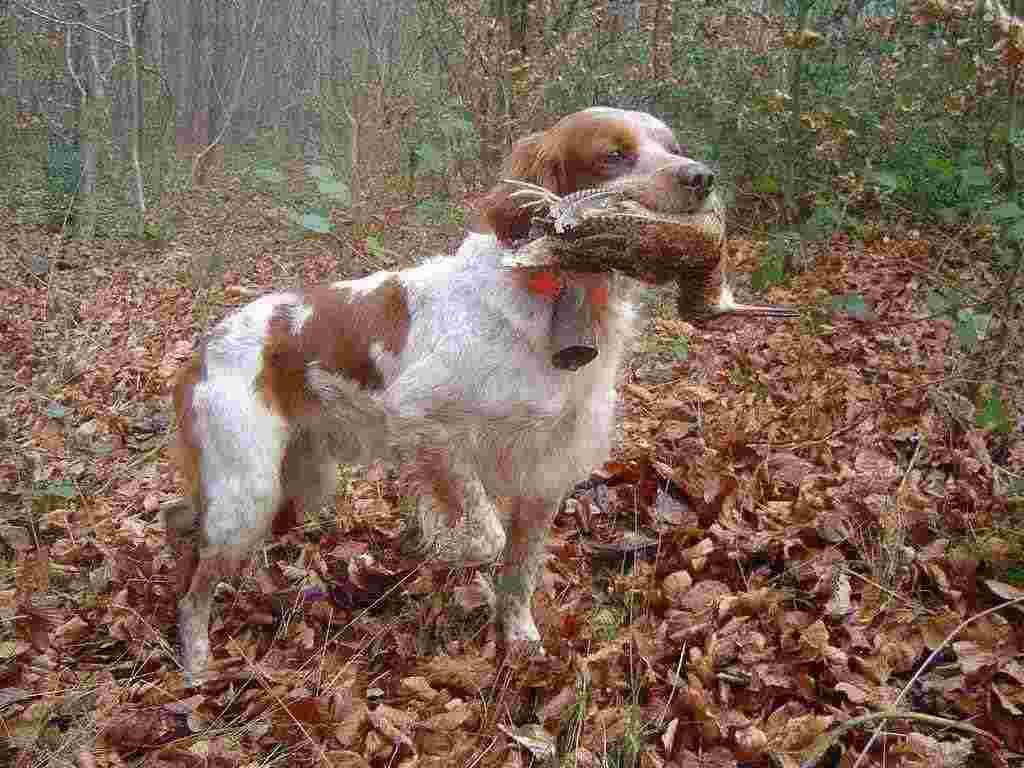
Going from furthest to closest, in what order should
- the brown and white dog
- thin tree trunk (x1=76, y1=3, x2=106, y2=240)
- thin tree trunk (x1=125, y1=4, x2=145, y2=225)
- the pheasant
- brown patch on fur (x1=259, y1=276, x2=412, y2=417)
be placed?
thin tree trunk (x1=125, y1=4, x2=145, y2=225)
thin tree trunk (x1=76, y1=3, x2=106, y2=240)
brown patch on fur (x1=259, y1=276, x2=412, y2=417)
the brown and white dog
the pheasant

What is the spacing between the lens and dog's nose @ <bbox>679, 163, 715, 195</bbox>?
2.19m

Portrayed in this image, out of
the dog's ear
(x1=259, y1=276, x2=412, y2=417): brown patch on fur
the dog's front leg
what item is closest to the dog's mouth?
the dog's ear

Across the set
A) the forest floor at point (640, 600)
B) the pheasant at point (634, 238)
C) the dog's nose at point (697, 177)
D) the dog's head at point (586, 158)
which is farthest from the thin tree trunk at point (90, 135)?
the dog's nose at point (697, 177)

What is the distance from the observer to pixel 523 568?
3025 mm

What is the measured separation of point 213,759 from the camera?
7.90 ft

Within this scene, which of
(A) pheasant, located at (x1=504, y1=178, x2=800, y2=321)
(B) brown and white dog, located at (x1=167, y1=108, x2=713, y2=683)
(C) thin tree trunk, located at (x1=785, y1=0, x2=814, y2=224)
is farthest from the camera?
(C) thin tree trunk, located at (x1=785, y1=0, x2=814, y2=224)

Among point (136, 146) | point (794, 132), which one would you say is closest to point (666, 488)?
point (794, 132)

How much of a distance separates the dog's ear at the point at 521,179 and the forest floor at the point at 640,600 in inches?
52.2

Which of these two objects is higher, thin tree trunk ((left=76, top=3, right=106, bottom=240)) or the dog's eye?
the dog's eye

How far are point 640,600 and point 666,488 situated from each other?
0.68 meters

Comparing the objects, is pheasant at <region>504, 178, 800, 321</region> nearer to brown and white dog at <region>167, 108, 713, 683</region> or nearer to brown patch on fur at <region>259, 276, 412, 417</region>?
brown and white dog at <region>167, 108, 713, 683</region>

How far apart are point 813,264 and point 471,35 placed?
3.11 m

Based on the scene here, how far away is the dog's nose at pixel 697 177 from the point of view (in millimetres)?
2193

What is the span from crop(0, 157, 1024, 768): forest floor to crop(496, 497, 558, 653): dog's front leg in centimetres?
11
